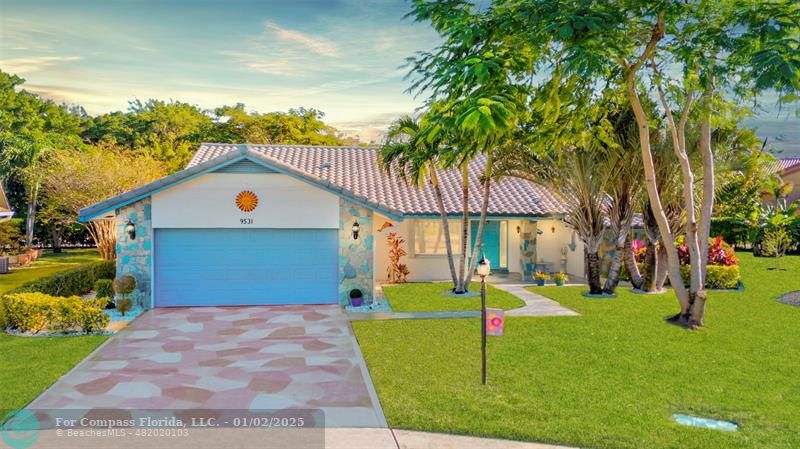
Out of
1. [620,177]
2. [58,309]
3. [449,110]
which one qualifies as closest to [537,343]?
[449,110]

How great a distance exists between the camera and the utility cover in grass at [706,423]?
7445mm

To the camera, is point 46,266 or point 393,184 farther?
point 46,266

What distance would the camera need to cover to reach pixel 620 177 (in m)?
18.5

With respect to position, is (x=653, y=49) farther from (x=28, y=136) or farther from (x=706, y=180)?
(x=28, y=136)

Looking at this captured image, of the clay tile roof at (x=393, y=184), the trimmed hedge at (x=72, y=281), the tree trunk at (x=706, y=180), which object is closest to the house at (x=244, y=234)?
the trimmed hedge at (x=72, y=281)

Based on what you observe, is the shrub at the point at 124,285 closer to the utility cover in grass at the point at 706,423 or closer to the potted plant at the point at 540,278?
the utility cover in grass at the point at 706,423

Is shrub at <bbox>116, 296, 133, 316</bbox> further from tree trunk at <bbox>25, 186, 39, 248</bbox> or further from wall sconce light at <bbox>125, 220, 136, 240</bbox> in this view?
tree trunk at <bbox>25, 186, 39, 248</bbox>

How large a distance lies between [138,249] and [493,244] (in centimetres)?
1373

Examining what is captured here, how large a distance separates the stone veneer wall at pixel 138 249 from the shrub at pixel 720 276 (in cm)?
1743

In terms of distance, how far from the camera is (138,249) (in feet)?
53.2

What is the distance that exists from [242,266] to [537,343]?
8919 mm

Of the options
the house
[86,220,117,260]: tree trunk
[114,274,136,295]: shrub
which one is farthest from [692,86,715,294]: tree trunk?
[86,220,117,260]: tree trunk

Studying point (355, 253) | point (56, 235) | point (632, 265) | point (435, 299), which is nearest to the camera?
point (355, 253)

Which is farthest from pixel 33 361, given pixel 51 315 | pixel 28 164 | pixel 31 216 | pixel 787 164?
pixel 787 164
